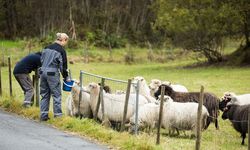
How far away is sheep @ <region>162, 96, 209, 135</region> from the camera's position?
16.1 metres

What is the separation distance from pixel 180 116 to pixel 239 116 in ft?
5.30

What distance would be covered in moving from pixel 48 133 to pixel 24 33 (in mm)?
48039

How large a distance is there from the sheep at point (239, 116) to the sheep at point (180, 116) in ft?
2.61

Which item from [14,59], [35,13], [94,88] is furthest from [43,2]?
[94,88]

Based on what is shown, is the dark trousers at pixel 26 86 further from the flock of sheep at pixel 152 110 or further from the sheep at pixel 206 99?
the sheep at pixel 206 99

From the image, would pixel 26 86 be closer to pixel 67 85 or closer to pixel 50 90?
pixel 67 85

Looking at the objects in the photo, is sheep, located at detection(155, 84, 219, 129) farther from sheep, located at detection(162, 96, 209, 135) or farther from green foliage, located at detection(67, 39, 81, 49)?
green foliage, located at detection(67, 39, 81, 49)

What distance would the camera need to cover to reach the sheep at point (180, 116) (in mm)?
16094

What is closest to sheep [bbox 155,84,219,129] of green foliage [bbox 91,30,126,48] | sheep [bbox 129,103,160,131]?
sheep [bbox 129,103,160,131]

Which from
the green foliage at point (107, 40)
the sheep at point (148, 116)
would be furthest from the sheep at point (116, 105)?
the green foliage at point (107, 40)

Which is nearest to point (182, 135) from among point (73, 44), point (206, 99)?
point (206, 99)

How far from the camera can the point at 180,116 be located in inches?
634

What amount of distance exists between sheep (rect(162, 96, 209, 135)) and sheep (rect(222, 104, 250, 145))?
80cm

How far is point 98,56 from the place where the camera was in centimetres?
5169
